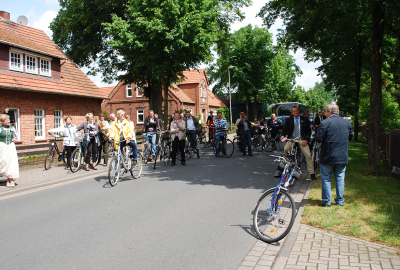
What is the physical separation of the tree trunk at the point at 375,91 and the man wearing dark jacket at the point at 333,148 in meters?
3.41

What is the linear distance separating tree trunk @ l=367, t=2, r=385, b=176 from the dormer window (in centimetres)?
1722

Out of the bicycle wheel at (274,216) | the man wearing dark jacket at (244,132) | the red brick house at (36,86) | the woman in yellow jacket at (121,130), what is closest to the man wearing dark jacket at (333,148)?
the bicycle wheel at (274,216)

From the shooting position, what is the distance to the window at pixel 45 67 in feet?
64.6

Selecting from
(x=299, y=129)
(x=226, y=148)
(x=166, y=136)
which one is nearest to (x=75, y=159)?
(x=166, y=136)

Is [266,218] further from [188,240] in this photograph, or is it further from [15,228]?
[15,228]

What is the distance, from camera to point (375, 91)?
8.72 metres

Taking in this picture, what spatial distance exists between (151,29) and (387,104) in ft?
41.7

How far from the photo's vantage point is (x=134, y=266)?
3801mm

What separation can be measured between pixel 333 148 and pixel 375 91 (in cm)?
396

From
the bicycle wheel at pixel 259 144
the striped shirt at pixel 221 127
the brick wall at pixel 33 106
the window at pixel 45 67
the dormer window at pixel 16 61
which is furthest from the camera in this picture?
the window at pixel 45 67

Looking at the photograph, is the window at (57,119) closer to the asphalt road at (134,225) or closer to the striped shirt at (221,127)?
the striped shirt at (221,127)

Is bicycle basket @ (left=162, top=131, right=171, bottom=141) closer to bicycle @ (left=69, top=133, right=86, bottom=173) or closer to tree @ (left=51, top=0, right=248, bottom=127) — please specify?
bicycle @ (left=69, top=133, right=86, bottom=173)

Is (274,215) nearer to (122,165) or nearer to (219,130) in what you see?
(122,165)

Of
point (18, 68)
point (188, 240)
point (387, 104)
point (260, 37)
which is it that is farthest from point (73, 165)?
point (260, 37)
